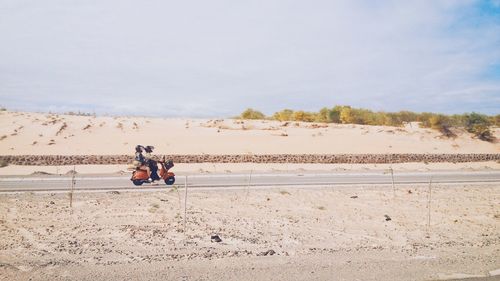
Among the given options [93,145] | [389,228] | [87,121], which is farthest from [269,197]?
[87,121]

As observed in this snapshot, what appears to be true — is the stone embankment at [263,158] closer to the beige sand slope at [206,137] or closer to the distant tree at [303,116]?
the beige sand slope at [206,137]

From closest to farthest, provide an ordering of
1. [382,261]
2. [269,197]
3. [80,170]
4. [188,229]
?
[382,261], [188,229], [269,197], [80,170]

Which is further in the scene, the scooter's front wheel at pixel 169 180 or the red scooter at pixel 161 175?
the scooter's front wheel at pixel 169 180

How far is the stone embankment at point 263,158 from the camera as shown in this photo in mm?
33094

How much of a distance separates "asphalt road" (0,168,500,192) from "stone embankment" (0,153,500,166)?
7.75 m

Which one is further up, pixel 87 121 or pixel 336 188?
pixel 87 121

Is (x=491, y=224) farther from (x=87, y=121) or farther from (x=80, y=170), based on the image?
(x=87, y=121)

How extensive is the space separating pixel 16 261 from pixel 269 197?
11.0 m

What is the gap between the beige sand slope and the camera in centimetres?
4184

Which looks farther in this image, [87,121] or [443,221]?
[87,121]

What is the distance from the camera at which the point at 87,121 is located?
52.3m

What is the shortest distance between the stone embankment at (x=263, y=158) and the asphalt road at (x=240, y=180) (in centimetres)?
775

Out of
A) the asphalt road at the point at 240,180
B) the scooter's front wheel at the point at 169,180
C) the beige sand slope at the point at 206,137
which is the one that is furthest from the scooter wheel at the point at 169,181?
the beige sand slope at the point at 206,137

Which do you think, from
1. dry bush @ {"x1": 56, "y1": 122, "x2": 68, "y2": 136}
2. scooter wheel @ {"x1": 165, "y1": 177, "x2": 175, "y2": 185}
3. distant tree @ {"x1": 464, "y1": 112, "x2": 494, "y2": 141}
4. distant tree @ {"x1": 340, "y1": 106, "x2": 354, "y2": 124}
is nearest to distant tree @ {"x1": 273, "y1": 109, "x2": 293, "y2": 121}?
distant tree @ {"x1": 340, "y1": 106, "x2": 354, "y2": 124}
